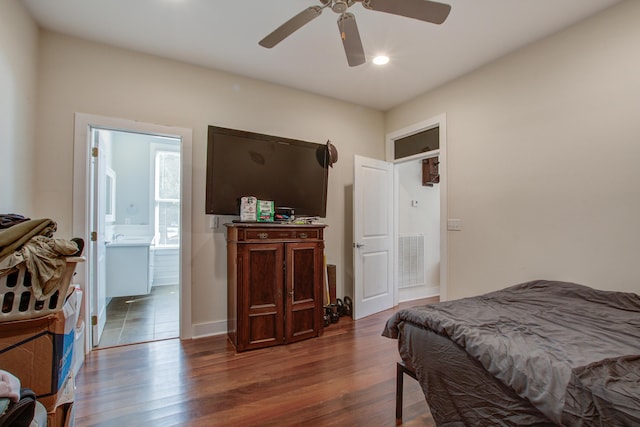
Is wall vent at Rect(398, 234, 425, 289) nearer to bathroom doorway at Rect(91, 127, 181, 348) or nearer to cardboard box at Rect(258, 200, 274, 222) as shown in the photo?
cardboard box at Rect(258, 200, 274, 222)

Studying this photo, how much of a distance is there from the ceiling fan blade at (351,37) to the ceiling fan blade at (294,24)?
17 centimetres

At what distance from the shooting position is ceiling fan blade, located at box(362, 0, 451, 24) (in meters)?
1.61

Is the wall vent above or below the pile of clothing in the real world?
below

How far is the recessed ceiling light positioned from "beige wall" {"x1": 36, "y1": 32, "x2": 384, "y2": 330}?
0.98 m

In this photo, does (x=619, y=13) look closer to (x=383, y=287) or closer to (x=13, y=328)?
(x=383, y=287)

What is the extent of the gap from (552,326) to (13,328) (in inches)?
99.0

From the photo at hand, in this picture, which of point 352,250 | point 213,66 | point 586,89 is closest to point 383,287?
point 352,250

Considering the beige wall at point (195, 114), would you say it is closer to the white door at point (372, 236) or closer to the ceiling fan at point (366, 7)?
the white door at point (372, 236)

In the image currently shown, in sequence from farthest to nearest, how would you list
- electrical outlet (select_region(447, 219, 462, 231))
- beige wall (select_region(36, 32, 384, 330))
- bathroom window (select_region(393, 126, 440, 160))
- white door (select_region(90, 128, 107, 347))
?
bathroom window (select_region(393, 126, 440, 160)), electrical outlet (select_region(447, 219, 462, 231)), white door (select_region(90, 128, 107, 347)), beige wall (select_region(36, 32, 384, 330))

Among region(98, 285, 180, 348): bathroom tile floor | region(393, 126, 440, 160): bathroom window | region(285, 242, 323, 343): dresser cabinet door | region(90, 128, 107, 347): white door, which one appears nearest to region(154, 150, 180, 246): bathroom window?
region(98, 285, 180, 348): bathroom tile floor

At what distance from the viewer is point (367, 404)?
75.3 inches

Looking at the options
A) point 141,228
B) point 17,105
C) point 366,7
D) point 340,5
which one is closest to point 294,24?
point 340,5

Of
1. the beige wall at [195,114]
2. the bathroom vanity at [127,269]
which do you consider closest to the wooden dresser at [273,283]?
the beige wall at [195,114]

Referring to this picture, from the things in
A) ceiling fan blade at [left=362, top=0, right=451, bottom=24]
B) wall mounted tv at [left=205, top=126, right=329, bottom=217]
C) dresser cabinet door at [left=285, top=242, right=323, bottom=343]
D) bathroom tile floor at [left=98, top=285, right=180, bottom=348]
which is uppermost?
ceiling fan blade at [left=362, top=0, right=451, bottom=24]
